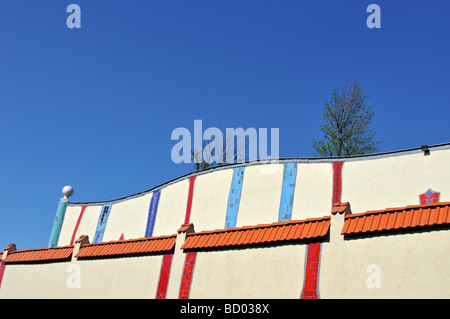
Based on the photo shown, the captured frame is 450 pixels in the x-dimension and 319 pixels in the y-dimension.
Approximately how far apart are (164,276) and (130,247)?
6.77 feet

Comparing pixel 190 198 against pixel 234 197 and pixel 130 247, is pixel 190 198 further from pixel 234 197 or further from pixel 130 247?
pixel 130 247

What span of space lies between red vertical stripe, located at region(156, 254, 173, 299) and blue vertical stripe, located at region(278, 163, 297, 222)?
15.4 ft

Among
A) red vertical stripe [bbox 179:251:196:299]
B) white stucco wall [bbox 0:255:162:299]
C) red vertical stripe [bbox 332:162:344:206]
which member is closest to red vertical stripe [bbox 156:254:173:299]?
white stucco wall [bbox 0:255:162:299]

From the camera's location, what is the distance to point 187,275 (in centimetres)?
1354

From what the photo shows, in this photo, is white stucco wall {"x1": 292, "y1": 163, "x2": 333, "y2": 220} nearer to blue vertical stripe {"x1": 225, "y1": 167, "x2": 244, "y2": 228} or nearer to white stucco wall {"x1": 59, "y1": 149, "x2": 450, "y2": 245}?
white stucco wall {"x1": 59, "y1": 149, "x2": 450, "y2": 245}

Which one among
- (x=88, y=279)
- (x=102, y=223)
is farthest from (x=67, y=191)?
(x=88, y=279)

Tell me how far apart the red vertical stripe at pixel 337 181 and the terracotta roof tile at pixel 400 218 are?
15.3 ft

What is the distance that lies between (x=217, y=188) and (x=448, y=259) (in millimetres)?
11030

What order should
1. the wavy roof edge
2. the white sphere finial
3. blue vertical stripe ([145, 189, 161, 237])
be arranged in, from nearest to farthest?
the wavy roof edge
blue vertical stripe ([145, 189, 161, 237])
the white sphere finial

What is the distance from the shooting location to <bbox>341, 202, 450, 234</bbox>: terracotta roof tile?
9984 millimetres

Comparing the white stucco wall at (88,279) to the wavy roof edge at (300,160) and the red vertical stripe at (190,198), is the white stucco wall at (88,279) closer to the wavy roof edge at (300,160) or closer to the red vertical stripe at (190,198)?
the red vertical stripe at (190,198)

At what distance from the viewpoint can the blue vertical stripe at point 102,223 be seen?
2281cm
